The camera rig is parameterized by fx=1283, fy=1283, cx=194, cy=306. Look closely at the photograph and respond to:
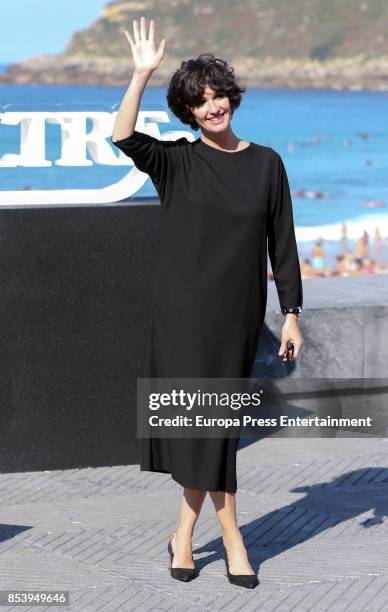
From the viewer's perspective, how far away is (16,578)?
4605mm

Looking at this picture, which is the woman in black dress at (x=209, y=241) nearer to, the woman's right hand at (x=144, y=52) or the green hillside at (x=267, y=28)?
the woman's right hand at (x=144, y=52)

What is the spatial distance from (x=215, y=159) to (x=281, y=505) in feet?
6.00

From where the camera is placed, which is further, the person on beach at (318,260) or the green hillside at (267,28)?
the green hillside at (267,28)

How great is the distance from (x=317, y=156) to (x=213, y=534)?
75.8 meters

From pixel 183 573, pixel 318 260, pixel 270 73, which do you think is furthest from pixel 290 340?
pixel 270 73

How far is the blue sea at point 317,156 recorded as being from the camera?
6.38 m

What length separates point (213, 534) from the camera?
517 centimetres

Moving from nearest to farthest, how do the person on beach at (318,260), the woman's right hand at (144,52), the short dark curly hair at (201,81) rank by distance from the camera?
the woman's right hand at (144,52) < the short dark curly hair at (201,81) < the person on beach at (318,260)

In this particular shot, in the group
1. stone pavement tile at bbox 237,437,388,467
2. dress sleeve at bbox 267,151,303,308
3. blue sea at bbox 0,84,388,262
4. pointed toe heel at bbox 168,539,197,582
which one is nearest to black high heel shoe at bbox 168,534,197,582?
pointed toe heel at bbox 168,539,197,582

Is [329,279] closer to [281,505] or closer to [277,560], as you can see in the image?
[281,505]

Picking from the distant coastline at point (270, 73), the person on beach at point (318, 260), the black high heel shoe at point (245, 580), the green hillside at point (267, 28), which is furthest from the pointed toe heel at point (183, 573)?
the green hillside at point (267, 28)

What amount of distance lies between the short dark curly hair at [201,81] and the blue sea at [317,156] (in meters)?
1.63

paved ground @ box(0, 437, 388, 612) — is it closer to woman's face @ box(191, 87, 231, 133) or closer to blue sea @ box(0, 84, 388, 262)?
blue sea @ box(0, 84, 388, 262)

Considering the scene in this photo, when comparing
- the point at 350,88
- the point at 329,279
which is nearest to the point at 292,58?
the point at 350,88
